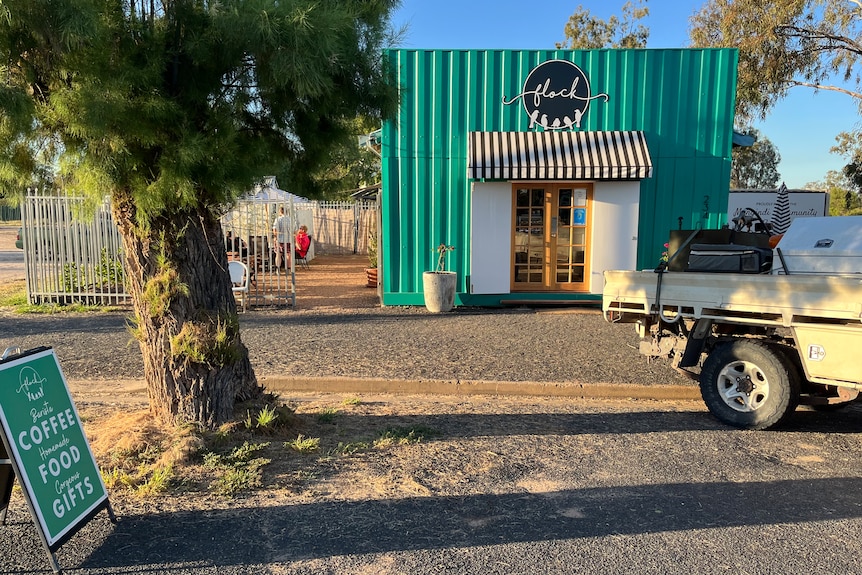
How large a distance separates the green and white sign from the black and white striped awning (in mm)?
7965

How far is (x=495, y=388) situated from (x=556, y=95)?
22.0 feet

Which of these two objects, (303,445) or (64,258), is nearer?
(303,445)

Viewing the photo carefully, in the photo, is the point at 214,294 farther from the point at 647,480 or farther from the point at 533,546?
the point at 647,480

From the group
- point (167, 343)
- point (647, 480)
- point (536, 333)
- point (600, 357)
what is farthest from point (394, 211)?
point (647, 480)

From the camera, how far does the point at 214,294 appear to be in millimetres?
4637

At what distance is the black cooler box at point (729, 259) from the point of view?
5887 millimetres

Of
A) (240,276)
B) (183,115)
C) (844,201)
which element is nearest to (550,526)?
(183,115)

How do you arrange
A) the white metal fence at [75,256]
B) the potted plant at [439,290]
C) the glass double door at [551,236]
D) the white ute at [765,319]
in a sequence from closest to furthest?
the white ute at [765,319], the potted plant at [439,290], the white metal fence at [75,256], the glass double door at [551,236]

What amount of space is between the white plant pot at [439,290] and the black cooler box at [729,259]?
5.20 meters

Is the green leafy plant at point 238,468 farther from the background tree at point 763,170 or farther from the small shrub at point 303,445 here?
the background tree at point 763,170

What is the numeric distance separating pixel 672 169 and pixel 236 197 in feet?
30.9

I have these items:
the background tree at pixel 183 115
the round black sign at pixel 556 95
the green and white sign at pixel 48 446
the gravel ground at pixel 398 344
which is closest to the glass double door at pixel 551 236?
the gravel ground at pixel 398 344

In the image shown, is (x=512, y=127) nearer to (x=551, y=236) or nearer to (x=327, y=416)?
(x=551, y=236)

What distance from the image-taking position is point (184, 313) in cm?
448
